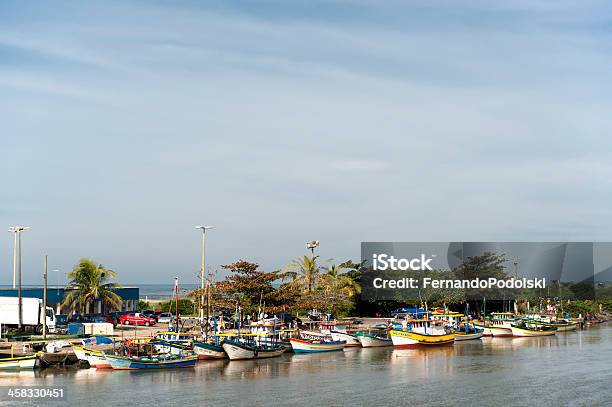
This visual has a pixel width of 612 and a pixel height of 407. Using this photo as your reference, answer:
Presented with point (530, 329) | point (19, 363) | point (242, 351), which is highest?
point (19, 363)

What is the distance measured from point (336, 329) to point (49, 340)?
27404mm

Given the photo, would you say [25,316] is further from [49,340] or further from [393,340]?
[393,340]

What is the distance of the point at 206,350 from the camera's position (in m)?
65.1

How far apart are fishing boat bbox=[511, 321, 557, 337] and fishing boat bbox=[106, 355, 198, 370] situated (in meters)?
50.9

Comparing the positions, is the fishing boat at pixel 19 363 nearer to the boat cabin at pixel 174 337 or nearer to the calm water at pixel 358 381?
the calm water at pixel 358 381

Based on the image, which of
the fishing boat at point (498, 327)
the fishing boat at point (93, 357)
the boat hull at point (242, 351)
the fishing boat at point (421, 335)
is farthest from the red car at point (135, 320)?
the fishing boat at point (498, 327)

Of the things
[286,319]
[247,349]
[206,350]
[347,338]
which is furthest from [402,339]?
[206,350]

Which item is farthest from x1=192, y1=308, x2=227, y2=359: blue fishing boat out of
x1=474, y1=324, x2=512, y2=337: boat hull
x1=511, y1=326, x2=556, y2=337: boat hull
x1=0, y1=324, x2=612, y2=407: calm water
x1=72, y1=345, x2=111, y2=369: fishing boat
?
x1=511, y1=326, x2=556, y2=337: boat hull

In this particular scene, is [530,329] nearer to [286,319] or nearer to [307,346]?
[286,319]

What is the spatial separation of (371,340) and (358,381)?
25.2 metres

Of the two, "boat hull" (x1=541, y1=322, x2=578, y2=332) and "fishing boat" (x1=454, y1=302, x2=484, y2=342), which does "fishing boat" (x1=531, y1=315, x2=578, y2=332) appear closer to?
"boat hull" (x1=541, y1=322, x2=578, y2=332)

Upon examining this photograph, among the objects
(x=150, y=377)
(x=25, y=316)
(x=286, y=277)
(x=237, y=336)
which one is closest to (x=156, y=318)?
(x=286, y=277)

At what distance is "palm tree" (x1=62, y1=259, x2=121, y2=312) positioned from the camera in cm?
8706

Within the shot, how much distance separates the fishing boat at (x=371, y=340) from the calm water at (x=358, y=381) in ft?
20.0
